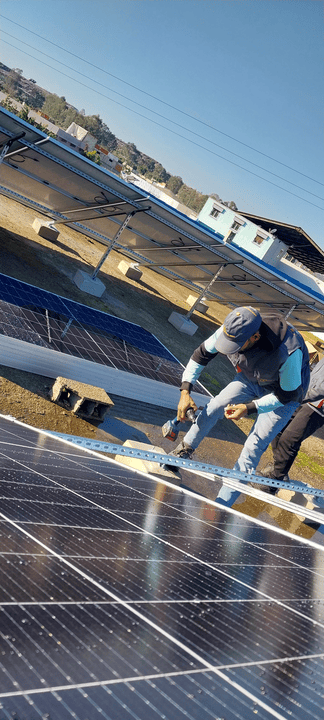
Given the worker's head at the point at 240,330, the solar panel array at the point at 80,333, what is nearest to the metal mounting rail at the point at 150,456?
the worker's head at the point at 240,330

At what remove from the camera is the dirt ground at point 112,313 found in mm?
9719

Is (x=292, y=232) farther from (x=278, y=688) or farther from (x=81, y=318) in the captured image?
(x=278, y=688)

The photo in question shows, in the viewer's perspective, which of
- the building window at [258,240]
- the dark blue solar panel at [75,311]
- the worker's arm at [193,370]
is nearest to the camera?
the worker's arm at [193,370]

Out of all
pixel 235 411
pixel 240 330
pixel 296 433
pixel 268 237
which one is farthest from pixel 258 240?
pixel 240 330

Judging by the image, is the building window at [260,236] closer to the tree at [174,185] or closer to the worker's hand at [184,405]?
the worker's hand at [184,405]

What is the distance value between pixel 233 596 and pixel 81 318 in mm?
10366

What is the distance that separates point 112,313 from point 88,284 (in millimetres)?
1355

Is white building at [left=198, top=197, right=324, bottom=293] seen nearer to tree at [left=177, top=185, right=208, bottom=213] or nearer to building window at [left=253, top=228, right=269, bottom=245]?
building window at [left=253, top=228, right=269, bottom=245]

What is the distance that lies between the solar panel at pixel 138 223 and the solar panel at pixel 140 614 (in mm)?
12682

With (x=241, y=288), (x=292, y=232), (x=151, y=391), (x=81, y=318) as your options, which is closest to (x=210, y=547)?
(x=151, y=391)

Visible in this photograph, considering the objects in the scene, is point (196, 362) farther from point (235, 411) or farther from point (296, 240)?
point (296, 240)

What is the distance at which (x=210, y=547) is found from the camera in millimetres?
3959

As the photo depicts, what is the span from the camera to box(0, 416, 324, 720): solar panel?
1.68 meters

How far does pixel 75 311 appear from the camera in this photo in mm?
13008
